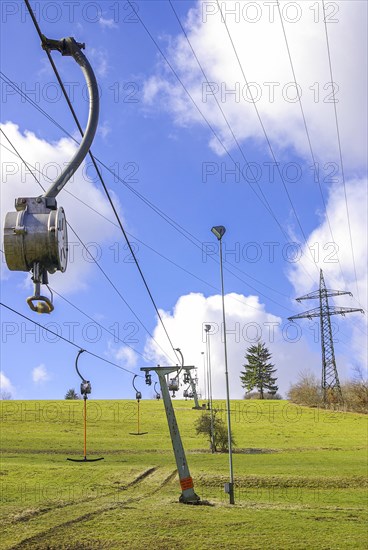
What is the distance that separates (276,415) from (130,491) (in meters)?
68.6

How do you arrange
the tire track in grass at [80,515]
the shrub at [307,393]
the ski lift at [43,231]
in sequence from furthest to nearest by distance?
the shrub at [307,393]
the tire track in grass at [80,515]
the ski lift at [43,231]

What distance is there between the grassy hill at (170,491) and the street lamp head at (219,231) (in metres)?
13.4

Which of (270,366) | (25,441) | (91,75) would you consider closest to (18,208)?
(91,75)

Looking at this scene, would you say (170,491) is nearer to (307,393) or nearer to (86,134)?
(86,134)

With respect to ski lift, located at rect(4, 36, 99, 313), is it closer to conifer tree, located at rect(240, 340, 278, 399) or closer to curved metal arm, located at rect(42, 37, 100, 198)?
curved metal arm, located at rect(42, 37, 100, 198)

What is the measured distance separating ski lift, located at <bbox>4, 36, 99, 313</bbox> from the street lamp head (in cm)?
2623

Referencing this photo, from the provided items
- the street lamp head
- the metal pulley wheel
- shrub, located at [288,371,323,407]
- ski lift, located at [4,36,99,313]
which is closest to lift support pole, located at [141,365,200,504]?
the street lamp head

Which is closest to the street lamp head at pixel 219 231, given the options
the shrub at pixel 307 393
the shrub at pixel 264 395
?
the shrub at pixel 307 393

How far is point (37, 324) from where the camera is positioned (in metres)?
17.2

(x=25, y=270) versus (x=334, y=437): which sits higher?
(x=25, y=270)

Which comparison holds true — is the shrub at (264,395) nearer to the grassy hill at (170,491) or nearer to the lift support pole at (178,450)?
the grassy hill at (170,491)

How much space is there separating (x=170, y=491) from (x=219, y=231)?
14.4 metres

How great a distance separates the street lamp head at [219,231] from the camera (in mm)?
29641

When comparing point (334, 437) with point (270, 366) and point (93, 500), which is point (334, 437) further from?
point (270, 366)
